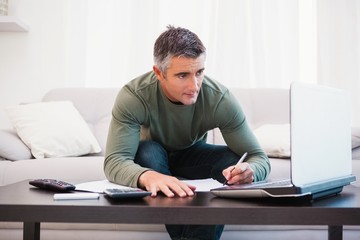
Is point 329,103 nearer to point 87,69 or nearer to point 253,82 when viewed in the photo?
point 253,82

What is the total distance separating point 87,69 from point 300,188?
2.10 meters

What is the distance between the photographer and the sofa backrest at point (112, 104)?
240cm

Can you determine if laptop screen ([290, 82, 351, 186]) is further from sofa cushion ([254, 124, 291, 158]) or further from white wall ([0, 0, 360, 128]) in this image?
white wall ([0, 0, 360, 128])

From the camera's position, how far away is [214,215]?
853mm

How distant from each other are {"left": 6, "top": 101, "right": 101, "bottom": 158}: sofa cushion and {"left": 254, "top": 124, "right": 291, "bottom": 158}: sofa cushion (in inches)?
30.2

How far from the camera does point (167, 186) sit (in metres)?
1.04

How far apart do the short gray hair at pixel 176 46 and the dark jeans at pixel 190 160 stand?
0.91 ft

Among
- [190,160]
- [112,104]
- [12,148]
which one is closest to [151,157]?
[190,160]

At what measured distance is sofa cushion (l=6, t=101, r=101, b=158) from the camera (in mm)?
2039

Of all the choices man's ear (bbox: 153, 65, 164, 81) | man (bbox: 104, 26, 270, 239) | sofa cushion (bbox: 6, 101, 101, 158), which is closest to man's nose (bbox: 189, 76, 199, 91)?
man (bbox: 104, 26, 270, 239)

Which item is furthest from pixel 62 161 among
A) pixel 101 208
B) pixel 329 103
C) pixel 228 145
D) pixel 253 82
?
pixel 253 82

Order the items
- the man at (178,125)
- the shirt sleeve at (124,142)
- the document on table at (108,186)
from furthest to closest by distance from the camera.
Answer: the man at (178,125) → the shirt sleeve at (124,142) → the document on table at (108,186)

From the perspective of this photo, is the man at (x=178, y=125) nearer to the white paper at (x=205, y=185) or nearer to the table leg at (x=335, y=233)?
the white paper at (x=205, y=185)

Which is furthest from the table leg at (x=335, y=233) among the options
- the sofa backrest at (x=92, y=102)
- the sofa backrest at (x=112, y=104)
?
the sofa backrest at (x=92, y=102)
